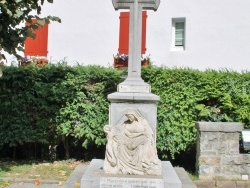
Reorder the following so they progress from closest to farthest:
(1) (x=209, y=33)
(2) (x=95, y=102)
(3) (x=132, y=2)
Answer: (3) (x=132, y=2), (2) (x=95, y=102), (1) (x=209, y=33)

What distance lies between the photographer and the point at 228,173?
7.95 m

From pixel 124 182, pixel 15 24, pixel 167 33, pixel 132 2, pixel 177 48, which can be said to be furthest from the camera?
pixel 177 48

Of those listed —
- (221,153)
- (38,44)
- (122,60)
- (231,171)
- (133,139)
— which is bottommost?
(231,171)

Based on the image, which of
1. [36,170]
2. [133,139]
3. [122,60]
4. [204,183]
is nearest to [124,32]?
[122,60]

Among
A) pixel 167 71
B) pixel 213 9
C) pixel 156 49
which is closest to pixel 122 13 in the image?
pixel 156 49

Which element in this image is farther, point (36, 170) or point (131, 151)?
point (36, 170)

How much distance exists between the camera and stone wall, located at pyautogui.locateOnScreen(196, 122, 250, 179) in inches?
313

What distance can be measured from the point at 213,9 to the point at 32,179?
298 inches

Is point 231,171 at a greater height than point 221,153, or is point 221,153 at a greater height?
Answer: point 221,153

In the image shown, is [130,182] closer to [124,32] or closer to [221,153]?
[221,153]

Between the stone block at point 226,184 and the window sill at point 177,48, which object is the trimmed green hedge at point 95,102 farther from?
the window sill at point 177,48

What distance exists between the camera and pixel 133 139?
5918mm

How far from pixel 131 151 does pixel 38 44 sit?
27.1 feet

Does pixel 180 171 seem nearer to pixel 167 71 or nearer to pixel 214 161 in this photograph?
pixel 214 161
